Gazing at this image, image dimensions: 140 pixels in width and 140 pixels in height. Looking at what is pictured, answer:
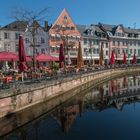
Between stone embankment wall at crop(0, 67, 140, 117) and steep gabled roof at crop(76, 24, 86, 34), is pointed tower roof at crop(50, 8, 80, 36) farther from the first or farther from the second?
stone embankment wall at crop(0, 67, 140, 117)

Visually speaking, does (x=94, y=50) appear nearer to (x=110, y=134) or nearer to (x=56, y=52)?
(x=56, y=52)

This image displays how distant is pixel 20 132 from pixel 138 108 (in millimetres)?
12433

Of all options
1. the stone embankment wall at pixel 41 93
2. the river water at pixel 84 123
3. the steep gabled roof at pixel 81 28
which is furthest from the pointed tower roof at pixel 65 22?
the river water at pixel 84 123

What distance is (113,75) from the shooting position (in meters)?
62.7

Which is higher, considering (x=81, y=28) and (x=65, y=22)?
(x=65, y=22)

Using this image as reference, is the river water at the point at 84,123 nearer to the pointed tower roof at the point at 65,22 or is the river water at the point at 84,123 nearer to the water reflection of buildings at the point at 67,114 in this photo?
the water reflection of buildings at the point at 67,114

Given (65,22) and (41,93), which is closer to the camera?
(41,93)

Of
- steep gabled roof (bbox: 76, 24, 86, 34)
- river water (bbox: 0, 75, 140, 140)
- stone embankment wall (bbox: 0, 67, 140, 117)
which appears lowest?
river water (bbox: 0, 75, 140, 140)

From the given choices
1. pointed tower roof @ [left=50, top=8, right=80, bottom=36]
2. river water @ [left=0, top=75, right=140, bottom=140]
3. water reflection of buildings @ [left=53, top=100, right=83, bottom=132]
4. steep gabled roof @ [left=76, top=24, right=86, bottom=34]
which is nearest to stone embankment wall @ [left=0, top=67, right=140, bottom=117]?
river water @ [left=0, top=75, right=140, bottom=140]

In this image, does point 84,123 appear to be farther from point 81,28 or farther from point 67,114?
point 81,28

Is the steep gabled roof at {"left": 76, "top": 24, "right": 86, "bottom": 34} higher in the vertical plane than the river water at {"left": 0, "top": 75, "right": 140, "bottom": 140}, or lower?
higher

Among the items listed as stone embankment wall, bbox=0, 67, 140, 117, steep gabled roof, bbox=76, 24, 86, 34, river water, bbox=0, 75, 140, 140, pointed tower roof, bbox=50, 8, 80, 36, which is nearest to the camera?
river water, bbox=0, 75, 140, 140

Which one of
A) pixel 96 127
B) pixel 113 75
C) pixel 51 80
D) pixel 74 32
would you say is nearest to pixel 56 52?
pixel 74 32

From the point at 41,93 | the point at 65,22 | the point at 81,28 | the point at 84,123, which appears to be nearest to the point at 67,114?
the point at 84,123
